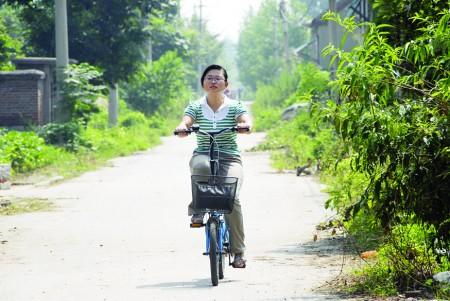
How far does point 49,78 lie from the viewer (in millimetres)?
31891

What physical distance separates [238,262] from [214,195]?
Answer: 0.84 metres

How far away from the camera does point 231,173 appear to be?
914 cm

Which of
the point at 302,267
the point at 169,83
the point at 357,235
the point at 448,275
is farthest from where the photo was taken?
the point at 169,83

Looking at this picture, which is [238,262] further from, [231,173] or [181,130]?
[181,130]

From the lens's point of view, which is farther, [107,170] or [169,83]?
[169,83]

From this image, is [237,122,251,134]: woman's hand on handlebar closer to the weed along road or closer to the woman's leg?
the woman's leg

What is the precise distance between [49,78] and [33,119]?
1.95 metres

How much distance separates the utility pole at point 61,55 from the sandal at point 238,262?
67.6 ft

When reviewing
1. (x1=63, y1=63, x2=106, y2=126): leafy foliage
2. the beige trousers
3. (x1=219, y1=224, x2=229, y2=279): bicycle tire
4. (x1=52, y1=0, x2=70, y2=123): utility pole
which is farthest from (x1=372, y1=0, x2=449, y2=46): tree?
(x1=63, y1=63, x2=106, y2=126): leafy foliage

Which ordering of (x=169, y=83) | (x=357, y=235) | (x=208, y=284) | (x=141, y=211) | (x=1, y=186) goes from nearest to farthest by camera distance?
(x=208, y=284) → (x=357, y=235) → (x=141, y=211) → (x=1, y=186) → (x=169, y=83)

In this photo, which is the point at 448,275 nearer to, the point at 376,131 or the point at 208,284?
the point at 376,131

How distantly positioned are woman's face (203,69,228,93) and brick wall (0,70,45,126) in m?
20.9

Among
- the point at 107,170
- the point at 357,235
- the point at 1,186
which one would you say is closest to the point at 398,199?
the point at 357,235

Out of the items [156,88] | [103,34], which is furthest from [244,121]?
[156,88]
